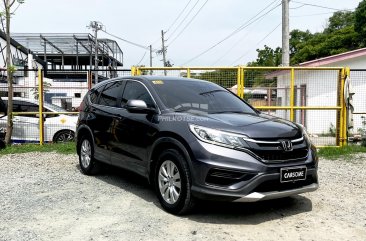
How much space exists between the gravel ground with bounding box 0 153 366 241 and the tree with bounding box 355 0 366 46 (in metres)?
29.0

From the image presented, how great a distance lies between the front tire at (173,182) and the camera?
438 cm

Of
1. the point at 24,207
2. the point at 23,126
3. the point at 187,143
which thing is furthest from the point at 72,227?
the point at 23,126

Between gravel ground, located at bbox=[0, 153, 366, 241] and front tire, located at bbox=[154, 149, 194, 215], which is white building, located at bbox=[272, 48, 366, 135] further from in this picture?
front tire, located at bbox=[154, 149, 194, 215]

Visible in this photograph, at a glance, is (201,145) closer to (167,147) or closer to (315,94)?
(167,147)

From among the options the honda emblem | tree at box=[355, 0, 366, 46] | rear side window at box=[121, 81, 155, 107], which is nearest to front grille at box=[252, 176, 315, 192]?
the honda emblem

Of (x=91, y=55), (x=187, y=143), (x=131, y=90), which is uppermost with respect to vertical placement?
(x=91, y=55)

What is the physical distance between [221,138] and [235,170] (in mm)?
386

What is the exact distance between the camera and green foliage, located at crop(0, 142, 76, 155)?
9.59 meters

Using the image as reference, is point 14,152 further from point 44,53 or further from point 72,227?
point 44,53

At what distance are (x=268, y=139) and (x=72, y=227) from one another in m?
2.37

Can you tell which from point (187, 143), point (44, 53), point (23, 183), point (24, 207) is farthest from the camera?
point (44, 53)

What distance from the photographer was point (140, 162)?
5.19 meters

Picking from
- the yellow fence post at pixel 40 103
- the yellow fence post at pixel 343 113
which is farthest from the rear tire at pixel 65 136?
the yellow fence post at pixel 343 113

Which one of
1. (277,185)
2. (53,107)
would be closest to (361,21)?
(53,107)
